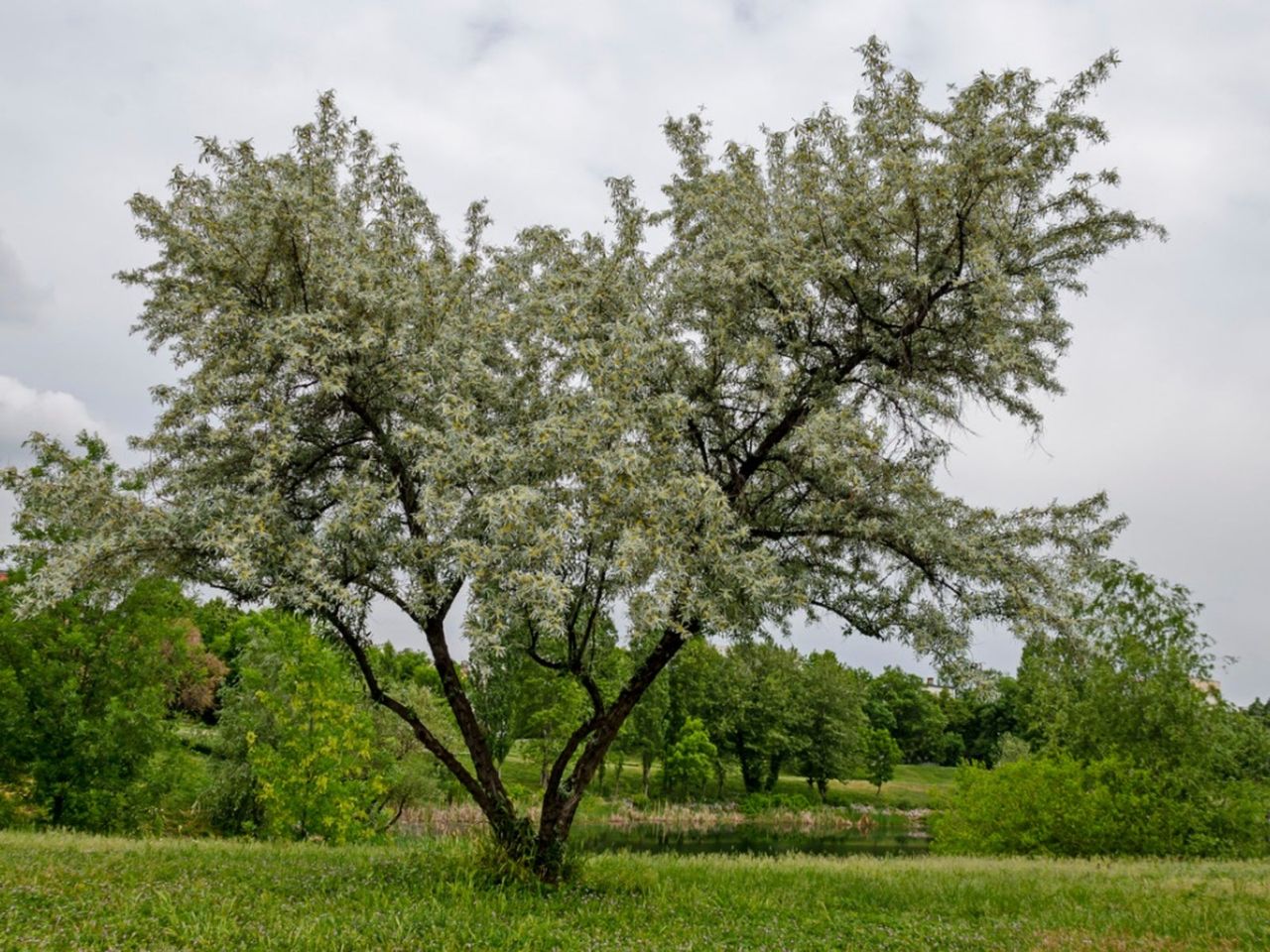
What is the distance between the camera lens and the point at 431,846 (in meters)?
14.4

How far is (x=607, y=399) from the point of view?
9.63m

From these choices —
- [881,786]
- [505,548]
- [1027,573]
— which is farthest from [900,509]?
[881,786]

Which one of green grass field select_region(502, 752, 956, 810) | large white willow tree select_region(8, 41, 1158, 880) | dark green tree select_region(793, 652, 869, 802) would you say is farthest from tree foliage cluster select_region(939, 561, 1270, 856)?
dark green tree select_region(793, 652, 869, 802)

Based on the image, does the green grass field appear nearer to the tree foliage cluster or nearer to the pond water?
the pond water

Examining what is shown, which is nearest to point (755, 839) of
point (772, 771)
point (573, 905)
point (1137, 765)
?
point (1137, 765)

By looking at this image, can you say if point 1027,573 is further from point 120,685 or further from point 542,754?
point 542,754

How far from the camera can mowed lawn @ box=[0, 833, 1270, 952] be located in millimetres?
8250

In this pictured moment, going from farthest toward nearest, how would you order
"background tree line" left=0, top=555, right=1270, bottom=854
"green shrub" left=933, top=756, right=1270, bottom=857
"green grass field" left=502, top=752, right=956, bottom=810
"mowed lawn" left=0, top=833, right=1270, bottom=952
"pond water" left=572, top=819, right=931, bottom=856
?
"green grass field" left=502, top=752, right=956, bottom=810, "pond water" left=572, top=819, right=931, bottom=856, "green shrub" left=933, top=756, right=1270, bottom=857, "background tree line" left=0, top=555, right=1270, bottom=854, "mowed lawn" left=0, top=833, right=1270, bottom=952

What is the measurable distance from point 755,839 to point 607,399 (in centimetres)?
3737

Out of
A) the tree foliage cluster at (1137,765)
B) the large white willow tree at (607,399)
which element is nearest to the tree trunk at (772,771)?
the tree foliage cluster at (1137,765)

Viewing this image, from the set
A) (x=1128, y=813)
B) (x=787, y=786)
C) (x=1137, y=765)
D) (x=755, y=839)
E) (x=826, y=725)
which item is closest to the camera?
(x=1128, y=813)

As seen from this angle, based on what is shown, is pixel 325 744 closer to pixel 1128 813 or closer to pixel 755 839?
pixel 1128 813

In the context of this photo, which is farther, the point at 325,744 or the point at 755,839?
the point at 755,839

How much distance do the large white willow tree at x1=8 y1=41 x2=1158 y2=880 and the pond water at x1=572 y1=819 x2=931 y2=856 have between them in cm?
2443
